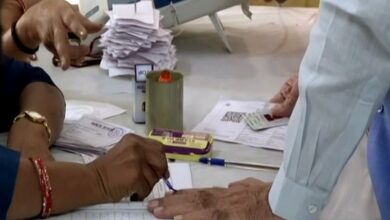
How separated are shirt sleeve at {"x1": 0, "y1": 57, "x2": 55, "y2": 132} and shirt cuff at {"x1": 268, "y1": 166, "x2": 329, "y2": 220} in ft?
2.30

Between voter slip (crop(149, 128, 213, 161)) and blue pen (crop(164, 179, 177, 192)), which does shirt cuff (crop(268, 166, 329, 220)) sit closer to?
blue pen (crop(164, 179, 177, 192))

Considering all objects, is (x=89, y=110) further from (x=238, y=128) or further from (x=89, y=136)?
(x=238, y=128)

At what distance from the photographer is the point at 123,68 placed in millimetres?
1946

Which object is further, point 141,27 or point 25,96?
point 141,27

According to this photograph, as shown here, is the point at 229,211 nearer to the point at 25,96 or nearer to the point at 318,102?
the point at 318,102

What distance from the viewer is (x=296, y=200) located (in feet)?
3.26

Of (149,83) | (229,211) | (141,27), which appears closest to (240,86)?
(141,27)

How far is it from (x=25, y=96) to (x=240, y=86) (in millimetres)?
632

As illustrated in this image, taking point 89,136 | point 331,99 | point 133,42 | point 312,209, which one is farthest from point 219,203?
point 133,42

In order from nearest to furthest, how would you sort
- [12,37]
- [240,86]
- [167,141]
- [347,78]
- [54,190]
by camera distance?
[347,78] < [54,190] < [167,141] < [12,37] < [240,86]

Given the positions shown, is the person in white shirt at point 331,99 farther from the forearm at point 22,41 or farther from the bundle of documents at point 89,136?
the forearm at point 22,41

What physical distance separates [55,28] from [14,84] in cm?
17

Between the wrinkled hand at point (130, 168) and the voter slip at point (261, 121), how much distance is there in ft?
1.20

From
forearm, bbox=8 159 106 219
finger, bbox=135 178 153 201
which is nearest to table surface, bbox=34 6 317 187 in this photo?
finger, bbox=135 178 153 201
